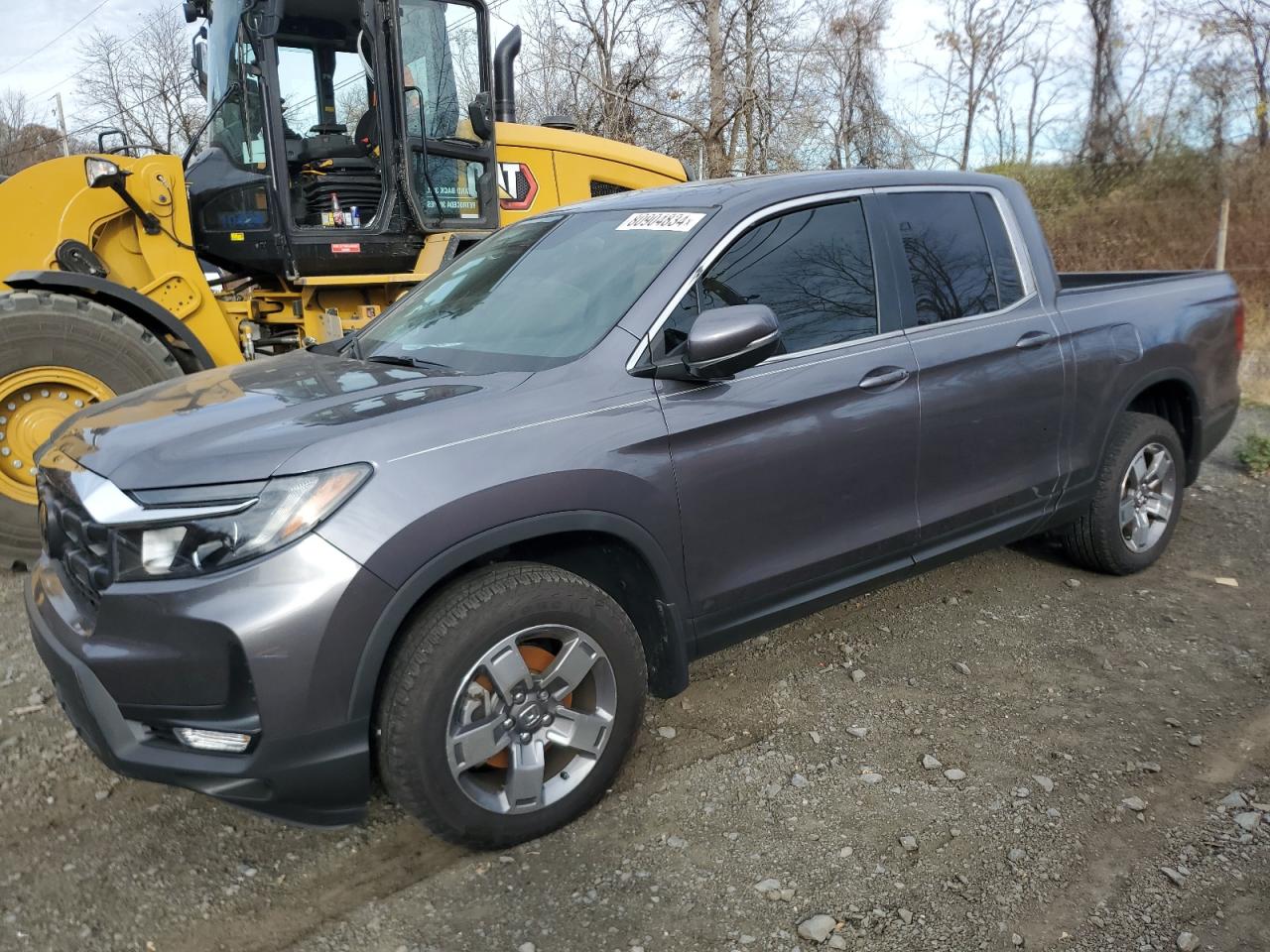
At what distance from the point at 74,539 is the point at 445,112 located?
471 centimetres

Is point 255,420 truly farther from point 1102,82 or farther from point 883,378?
point 1102,82

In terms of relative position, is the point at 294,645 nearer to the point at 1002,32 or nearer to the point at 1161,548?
the point at 1161,548

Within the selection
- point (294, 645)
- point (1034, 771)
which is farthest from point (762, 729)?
point (294, 645)

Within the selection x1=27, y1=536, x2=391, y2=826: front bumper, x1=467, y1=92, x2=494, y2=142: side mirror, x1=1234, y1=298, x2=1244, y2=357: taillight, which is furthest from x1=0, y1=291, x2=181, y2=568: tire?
x1=1234, y1=298, x2=1244, y2=357: taillight

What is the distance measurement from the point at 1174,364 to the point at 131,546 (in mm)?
4482

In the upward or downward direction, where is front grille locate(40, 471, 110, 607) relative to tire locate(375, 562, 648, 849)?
upward

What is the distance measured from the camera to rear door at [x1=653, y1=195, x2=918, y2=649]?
10.3 ft

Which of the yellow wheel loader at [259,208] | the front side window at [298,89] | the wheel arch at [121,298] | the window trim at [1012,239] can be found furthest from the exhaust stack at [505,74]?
the window trim at [1012,239]

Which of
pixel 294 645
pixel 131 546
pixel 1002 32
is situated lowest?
pixel 294 645

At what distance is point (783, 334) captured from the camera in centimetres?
342

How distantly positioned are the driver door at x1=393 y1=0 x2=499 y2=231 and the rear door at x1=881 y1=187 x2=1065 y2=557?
3.67 m

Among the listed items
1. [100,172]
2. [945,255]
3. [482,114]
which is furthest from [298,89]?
[945,255]

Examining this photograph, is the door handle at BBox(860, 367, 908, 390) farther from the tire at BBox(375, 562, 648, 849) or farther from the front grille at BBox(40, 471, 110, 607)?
the front grille at BBox(40, 471, 110, 607)

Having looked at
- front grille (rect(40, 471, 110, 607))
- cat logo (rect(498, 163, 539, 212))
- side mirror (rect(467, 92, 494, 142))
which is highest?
side mirror (rect(467, 92, 494, 142))
